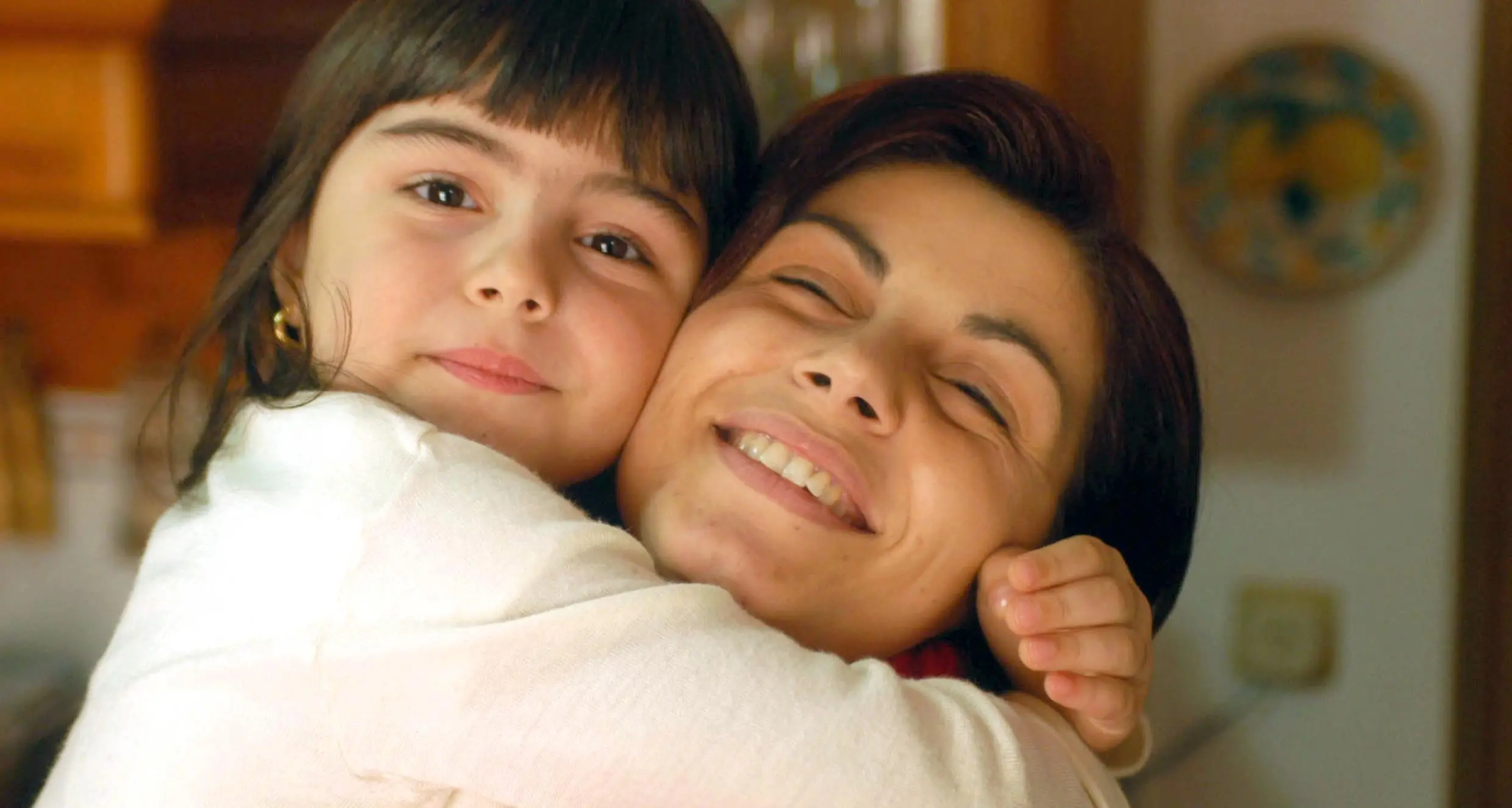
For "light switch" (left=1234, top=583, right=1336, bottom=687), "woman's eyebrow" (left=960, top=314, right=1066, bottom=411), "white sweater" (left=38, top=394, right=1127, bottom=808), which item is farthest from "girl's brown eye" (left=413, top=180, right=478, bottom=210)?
"light switch" (left=1234, top=583, right=1336, bottom=687)

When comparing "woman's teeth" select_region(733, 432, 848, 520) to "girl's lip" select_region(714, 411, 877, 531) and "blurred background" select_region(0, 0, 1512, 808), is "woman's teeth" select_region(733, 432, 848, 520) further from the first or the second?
"blurred background" select_region(0, 0, 1512, 808)

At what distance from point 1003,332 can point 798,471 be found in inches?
7.6

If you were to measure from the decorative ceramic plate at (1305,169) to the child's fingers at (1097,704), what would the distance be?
3.16ft

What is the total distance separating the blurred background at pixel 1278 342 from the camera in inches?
58.7

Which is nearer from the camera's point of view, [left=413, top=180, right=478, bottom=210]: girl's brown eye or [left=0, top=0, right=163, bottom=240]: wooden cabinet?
[left=413, top=180, right=478, bottom=210]: girl's brown eye

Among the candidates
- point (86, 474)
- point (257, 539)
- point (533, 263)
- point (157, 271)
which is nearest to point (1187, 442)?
point (533, 263)

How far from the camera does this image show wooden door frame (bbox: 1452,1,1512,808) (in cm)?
147

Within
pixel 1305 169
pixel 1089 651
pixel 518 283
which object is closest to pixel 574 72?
pixel 518 283

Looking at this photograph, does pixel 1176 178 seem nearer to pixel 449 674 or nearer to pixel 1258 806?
pixel 1258 806

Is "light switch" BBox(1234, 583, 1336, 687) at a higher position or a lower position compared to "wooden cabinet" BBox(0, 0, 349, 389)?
lower

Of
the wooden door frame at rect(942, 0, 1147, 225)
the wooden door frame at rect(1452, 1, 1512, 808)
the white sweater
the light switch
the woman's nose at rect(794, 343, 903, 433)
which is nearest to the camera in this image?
the white sweater

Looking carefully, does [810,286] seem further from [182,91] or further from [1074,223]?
[182,91]

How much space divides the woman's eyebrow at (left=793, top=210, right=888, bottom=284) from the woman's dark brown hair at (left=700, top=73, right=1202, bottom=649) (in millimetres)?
50

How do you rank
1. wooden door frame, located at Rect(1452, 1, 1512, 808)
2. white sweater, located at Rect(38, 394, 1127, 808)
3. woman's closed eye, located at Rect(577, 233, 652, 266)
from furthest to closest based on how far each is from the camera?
wooden door frame, located at Rect(1452, 1, 1512, 808) < woman's closed eye, located at Rect(577, 233, 652, 266) < white sweater, located at Rect(38, 394, 1127, 808)
